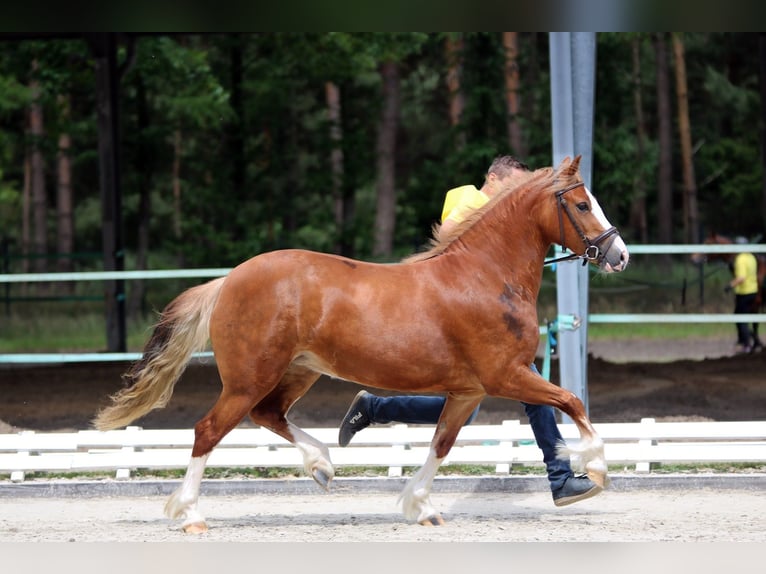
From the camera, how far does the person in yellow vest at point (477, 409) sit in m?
6.25

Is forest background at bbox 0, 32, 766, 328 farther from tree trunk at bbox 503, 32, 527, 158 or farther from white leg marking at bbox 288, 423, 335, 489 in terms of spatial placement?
white leg marking at bbox 288, 423, 335, 489

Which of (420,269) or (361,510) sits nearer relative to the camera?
(420,269)

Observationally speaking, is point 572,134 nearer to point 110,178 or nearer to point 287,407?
point 287,407

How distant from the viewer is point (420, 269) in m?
6.03

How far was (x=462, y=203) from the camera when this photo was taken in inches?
261

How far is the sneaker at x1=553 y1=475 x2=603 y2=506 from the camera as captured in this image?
6160 millimetres

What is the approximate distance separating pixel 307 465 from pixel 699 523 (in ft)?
7.06

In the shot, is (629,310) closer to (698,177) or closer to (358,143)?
(358,143)

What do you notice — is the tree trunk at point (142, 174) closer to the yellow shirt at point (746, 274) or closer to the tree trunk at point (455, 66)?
the tree trunk at point (455, 66)

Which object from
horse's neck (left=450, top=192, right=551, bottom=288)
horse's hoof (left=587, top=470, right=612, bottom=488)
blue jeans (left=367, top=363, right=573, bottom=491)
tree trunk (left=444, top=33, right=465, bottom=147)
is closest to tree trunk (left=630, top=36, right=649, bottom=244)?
tree trunk (left=444, top=33, right=465, bottom=147)

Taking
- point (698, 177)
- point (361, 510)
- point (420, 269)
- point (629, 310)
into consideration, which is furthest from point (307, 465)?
point (698, 177)

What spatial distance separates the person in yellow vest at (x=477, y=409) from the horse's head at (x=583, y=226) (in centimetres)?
38

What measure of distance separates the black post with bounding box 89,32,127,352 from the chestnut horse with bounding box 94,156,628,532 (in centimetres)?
1003

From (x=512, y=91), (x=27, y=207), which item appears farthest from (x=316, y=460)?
(x=27, y=207)
